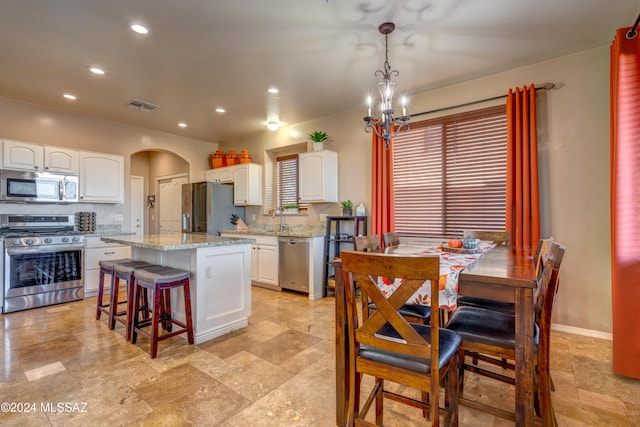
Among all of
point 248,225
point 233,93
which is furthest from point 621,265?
point 248,225

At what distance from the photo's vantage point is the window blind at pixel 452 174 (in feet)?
11.4

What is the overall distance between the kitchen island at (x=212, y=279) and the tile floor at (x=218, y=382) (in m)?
0.15

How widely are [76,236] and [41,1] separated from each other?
2.95 m

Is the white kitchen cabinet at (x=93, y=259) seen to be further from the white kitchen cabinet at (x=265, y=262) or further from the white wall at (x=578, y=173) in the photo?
the white wall at (x=578, y=173)

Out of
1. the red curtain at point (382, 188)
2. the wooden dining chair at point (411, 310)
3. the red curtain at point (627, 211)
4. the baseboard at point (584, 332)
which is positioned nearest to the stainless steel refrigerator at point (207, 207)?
the red curtain at point (382, 188)

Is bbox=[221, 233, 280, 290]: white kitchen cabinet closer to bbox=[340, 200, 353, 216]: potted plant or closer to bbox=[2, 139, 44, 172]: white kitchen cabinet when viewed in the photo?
bbox=[340, 200, 353, 216]: potted plant

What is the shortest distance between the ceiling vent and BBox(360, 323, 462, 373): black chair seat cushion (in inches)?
175

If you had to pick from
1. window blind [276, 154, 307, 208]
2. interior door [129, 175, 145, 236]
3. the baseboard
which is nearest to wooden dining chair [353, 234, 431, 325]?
the baseboard

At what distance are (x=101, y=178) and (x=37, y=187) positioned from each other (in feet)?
2.48

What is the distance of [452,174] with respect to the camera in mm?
3768

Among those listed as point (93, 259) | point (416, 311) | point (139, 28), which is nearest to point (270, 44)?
point (139, 28)

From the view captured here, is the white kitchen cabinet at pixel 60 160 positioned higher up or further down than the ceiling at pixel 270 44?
further down

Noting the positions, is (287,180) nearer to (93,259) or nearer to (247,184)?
(247,184)

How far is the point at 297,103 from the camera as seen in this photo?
4.30 m
